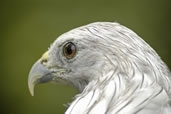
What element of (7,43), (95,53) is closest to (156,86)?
(95,53)

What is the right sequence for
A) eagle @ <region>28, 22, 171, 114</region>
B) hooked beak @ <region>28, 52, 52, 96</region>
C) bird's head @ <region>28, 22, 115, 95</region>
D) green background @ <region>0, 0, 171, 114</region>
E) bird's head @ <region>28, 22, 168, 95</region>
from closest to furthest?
eagle @ <region>28, 22, 171, 114</region>, bird's head @ <region>28, 22, 168, 95</region>, bird's head @ <region>28, 22, 115, 95</region>, hooked beak @ <region>28, 52, 52, 96</region>, green background @ <region>0, 0, 171, 114</region>

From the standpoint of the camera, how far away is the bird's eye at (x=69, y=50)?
1.52m

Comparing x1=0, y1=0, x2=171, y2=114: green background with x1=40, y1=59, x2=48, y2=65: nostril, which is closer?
x1=40, y1=59, x2=48, y2=65: nostril

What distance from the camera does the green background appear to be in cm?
356

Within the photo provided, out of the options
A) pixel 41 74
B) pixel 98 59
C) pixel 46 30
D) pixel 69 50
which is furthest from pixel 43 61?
pixel 46 30

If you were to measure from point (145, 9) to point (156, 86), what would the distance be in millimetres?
2384

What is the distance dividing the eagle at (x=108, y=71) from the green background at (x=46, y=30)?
75.1 inches

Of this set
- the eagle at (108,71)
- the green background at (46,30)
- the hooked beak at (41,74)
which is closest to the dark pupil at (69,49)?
the eagle at (108,71)

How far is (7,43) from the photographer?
3895 mm

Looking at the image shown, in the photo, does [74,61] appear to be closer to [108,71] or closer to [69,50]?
[69,50]

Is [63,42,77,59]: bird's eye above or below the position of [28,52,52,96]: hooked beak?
above

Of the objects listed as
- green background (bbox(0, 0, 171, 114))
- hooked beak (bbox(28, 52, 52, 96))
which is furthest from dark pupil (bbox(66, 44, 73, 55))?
green background (bbox(0, 0, 171, 114))

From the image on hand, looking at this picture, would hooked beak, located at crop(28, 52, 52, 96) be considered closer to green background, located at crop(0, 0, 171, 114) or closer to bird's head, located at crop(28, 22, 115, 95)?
bird's head, located at crop(28, 22, 115, 95)

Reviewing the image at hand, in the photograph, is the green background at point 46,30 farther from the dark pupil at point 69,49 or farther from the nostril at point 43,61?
the dark pupil at point 69,49
